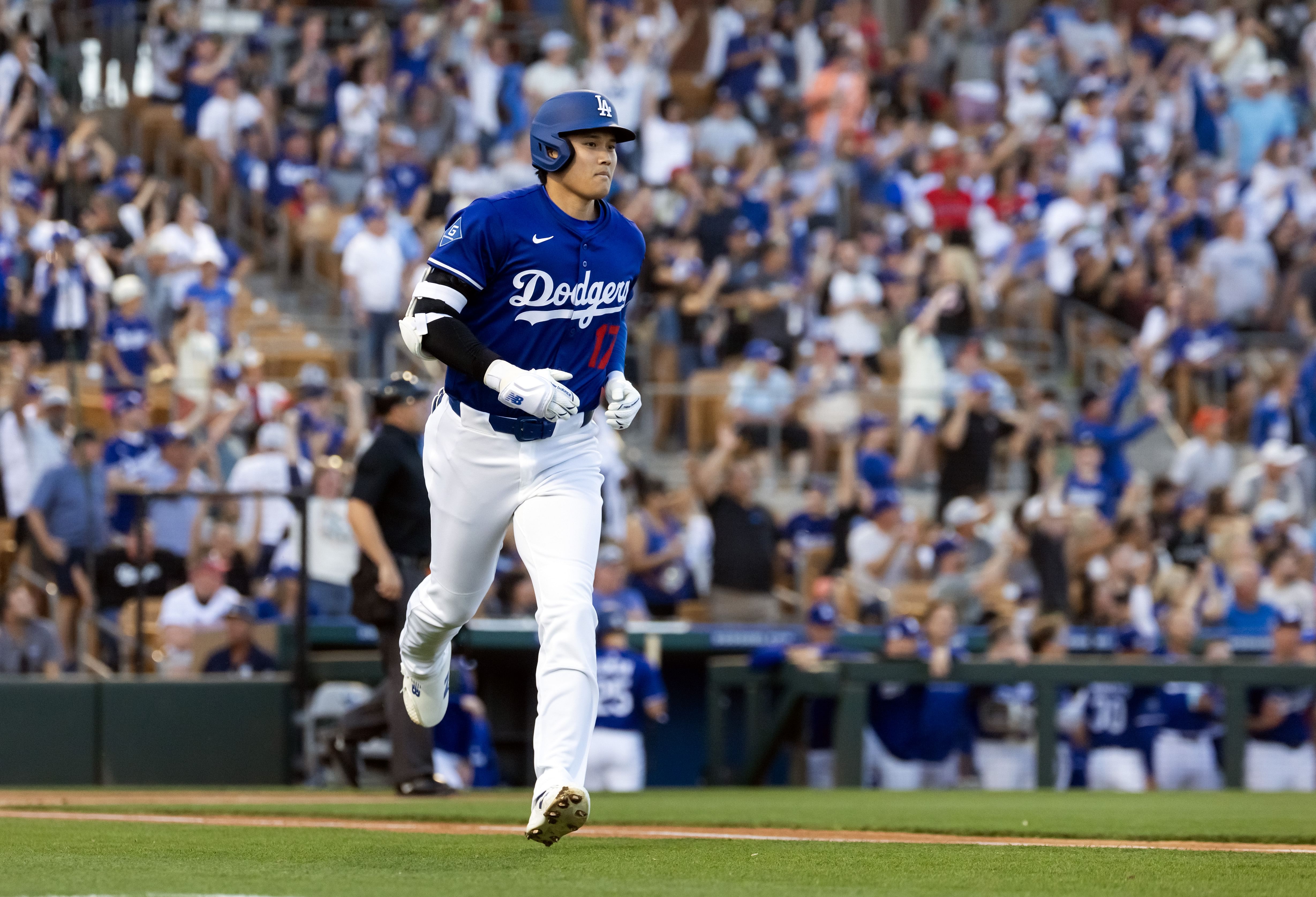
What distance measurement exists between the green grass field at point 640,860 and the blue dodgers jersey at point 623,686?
299 cm

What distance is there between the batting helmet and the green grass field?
2037mm

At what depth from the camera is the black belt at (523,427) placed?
582 centimetres

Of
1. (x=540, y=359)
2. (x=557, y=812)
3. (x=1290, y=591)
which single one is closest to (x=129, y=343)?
(x=1290, y=591)

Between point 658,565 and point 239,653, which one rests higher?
point 658,565

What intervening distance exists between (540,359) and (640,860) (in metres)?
1.50

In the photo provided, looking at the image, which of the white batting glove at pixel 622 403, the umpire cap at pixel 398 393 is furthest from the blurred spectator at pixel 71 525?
the white batting glove at pixel 622 403

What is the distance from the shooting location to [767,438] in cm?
1427

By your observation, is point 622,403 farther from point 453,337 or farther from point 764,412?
point 764,412

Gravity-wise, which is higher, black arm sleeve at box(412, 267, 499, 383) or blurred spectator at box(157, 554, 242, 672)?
black arm sleeve at box(412, 267, 499, 383)

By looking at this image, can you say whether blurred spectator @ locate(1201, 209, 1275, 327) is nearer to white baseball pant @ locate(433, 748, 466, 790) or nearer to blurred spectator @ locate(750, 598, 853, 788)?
blurred spectator @ locate(750, 598, 853, 788)

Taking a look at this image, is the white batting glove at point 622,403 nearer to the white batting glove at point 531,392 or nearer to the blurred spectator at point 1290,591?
the white batting glove at point 531,392

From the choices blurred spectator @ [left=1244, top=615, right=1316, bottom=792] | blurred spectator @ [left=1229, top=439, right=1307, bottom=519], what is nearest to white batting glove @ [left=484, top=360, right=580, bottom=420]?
blurred spectator @ [left=1244, top=615, right=1316, bottom=792]

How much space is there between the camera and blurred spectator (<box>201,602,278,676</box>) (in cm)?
1085

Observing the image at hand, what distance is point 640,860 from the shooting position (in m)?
5.56
